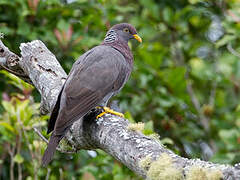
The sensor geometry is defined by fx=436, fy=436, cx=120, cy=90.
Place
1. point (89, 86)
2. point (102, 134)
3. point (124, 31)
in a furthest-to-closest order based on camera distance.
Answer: point (124, 31) < point (89, 86) < point (102, 134)

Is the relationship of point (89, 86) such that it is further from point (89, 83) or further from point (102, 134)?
point (102, 134)

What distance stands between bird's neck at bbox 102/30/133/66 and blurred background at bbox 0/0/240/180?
1.26 ft

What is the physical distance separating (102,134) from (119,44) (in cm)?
170

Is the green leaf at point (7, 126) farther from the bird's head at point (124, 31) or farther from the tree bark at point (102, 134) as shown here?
the bird's head at point (124, 31)

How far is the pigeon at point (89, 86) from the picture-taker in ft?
10.1

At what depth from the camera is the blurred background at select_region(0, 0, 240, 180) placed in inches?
168

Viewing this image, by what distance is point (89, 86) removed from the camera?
3.47 meters

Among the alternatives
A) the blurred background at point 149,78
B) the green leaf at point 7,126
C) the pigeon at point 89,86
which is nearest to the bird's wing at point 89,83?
the pigeon at point 89,86

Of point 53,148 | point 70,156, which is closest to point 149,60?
point 70,156

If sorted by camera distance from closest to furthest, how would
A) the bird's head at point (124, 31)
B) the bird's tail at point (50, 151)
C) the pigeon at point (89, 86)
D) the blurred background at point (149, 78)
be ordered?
1. the bird's tail at point (50, 151)
2. the pigeon at point (89, 86)
3. the blurred background at point (149, 78)
4. the bird's head at point (124, 31)

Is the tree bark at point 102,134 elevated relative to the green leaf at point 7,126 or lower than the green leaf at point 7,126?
elevated

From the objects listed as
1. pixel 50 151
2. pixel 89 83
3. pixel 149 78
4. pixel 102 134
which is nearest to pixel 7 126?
pixel 89 83

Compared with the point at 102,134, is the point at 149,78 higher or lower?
lower

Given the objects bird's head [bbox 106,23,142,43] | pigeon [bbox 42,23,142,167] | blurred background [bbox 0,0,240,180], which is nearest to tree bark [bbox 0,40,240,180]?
pigeon [bbox 42,23,142,167]
